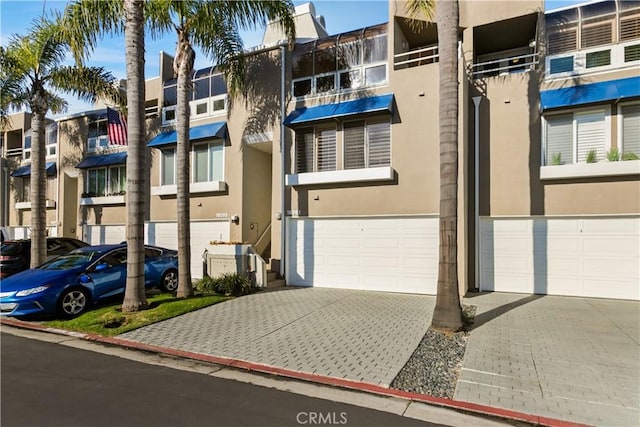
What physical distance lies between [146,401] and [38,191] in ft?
37.9

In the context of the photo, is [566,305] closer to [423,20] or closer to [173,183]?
[423,20]

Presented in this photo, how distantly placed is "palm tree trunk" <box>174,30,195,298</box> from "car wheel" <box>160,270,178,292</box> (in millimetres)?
1250

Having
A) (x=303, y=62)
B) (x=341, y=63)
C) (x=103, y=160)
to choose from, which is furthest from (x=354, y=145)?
(x=103, y=160)

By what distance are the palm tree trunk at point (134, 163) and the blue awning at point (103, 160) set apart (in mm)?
9150

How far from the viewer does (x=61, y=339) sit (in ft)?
22.9

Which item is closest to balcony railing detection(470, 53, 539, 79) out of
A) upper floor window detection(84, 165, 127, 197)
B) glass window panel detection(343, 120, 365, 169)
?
glass window panel detection(343, 120, 365, 169)

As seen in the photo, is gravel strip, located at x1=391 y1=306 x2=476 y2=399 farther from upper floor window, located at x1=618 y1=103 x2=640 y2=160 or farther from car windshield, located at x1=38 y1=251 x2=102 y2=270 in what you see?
car windshield, located at x1=38 y1=251 x2=102 y2=270

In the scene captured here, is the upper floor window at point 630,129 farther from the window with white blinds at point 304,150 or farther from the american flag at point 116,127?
the american flag at point 116,127

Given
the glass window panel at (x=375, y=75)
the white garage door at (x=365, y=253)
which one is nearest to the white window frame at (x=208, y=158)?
the white garage door at (x=365, y=253)

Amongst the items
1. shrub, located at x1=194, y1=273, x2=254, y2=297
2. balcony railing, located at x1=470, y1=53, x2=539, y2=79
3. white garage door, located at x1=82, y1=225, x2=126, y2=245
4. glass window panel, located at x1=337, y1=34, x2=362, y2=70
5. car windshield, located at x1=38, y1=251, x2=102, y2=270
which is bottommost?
shrub, located at x1=194, y1=273, x2=254, y2=297

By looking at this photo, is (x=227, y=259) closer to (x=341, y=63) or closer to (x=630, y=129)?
(x=341, y=63)

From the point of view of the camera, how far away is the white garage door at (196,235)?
14.2m

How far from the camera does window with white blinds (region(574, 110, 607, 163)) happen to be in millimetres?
10234

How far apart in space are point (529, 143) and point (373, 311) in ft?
21.6
